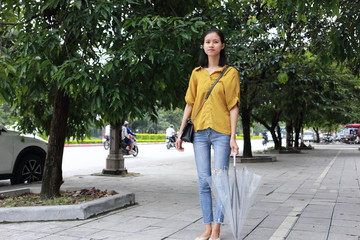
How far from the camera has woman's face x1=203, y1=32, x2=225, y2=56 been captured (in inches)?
144

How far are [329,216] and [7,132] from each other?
21.8ft

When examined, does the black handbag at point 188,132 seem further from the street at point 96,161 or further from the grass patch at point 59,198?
the street at point 96,161

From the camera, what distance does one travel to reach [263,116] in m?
24.7

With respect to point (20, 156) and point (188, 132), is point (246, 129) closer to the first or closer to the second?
A: point (20, 156)

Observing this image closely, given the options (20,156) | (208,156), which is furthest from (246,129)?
(208,156)

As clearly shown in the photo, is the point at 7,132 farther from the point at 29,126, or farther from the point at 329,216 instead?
the point at 329,216

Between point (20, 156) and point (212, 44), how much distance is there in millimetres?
6368

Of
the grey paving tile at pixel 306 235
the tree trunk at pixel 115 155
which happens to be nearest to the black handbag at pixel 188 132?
the grey paving tile at pixel 306 235

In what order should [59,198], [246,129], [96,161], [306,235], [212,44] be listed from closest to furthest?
[212,44]
[306,235]
[59,198]
[96,161]
[246,129]

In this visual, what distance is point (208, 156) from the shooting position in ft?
12.2

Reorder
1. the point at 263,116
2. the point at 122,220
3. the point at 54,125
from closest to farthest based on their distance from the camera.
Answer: the point at 122,220 < the point at 54,125 < the point at 263,116

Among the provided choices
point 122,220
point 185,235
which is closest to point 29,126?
point 122,220

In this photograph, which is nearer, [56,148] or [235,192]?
[235,192]

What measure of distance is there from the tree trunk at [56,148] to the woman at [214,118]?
2660 mm
